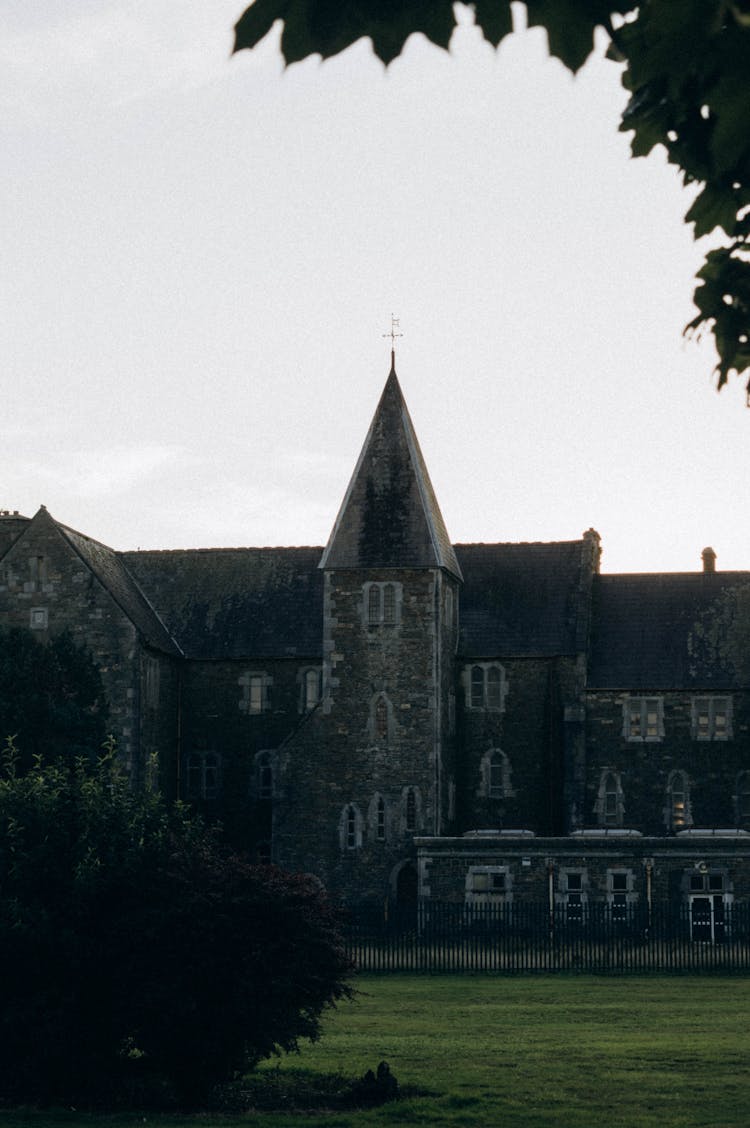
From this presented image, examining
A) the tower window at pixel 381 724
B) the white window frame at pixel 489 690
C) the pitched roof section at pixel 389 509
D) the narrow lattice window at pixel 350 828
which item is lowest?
the narrow lattice window at pixel 350 828

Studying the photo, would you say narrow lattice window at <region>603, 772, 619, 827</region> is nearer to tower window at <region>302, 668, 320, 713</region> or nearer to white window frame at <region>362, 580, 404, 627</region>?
white window frame at <region>362, 580, 404, 627</region>

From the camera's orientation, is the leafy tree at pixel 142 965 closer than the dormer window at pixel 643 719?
Yes

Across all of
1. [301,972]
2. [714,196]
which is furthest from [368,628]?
[714,196]

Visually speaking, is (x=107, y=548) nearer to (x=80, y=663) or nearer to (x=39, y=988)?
(x=80, y=663)

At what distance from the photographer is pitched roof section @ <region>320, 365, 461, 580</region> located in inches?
2047

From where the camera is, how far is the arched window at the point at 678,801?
53156mm

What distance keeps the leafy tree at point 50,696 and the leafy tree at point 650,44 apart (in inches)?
1699

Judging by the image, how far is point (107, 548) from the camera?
5900cm

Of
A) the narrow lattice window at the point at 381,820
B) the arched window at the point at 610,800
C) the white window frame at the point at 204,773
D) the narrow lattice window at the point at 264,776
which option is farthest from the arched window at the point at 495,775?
the white window frame at the point at 204,773

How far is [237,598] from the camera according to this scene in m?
57.8

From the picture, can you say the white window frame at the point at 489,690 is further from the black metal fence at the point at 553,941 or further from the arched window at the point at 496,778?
the black metal fence at the point at 553,941

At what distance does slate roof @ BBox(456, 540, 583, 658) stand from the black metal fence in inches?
615

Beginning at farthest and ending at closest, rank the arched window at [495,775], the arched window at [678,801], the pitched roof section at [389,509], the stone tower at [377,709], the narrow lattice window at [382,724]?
the arched window at [495,775], the arched window at [678,801], the pitched roof section at [389,509], the narrow lattice window at [382,724], the stone tower at [377,709]

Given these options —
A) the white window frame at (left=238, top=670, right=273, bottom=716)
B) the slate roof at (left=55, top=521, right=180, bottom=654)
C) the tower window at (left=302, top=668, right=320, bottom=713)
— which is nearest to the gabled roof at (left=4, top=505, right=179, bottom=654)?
the slate roof at (left=55, top=521, right=180, bottom=654)
